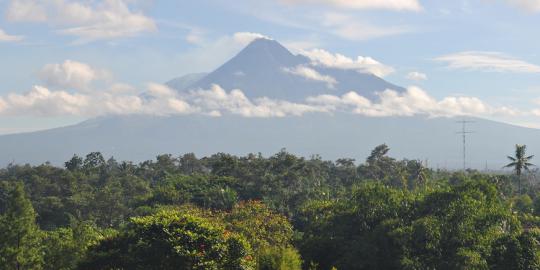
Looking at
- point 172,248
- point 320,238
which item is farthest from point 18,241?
point 320,238

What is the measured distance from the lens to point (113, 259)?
3036 centimetres

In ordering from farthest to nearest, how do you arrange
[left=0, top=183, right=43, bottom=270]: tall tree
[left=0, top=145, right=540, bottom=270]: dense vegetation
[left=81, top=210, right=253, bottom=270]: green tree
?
[left=0, top=183, right=43, bottom=270]: tall tree → [left=0, top=145, right=540, bottom=270]: dense vegetation → [left=81, top=210, right=253, bottom=270]: green tree

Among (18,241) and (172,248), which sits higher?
(172,248)

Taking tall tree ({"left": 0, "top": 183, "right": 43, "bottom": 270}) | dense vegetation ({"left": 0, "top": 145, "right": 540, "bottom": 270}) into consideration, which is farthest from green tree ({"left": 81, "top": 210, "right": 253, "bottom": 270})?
tall tree ({"left": 0, "top": 183, "right": 43, "bottom": 270})

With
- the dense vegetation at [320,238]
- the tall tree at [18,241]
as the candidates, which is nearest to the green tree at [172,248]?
the dense vegetation at [320,238]

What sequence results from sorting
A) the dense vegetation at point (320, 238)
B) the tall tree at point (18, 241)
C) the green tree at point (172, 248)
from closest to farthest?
1. the green tree at point (172, 248)
2. the dense vegetation at point (320, 238)
3. the tall tree at point (18, 241)

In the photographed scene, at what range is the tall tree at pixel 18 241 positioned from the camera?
3506 cm

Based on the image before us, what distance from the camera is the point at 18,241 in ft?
117

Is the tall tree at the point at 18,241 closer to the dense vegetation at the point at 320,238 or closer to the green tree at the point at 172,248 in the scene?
the dense vegetation at the point at 320,238

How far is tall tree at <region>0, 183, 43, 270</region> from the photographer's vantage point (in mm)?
35062

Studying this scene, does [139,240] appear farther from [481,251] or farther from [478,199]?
[478,199]

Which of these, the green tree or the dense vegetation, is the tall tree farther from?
the green tree

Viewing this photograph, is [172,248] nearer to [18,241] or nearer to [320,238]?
[320,238]

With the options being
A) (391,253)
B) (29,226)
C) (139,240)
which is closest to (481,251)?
(391,253)
